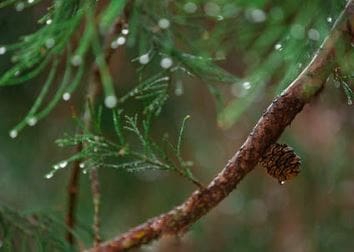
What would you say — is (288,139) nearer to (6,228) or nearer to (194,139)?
(194,139)

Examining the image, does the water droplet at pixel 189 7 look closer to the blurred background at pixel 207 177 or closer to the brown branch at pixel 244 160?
the brown branch at pixel 244 160

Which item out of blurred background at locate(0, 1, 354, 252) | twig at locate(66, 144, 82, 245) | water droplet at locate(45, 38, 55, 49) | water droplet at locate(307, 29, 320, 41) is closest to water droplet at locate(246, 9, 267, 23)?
water droplet at locate(307, 29, 320, 41)

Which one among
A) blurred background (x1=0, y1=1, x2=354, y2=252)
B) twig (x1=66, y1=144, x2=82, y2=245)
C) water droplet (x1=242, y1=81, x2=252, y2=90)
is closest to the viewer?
water droplet (x1=242, y1=81, x2=252, y2=90)

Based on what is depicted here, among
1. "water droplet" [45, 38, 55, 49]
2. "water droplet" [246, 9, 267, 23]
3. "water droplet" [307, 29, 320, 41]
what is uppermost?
"water droplet" [45, 38, 55, 49]

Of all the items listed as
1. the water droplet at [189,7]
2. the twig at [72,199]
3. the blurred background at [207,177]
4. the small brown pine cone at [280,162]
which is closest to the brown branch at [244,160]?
the small brown pine cone at [280,162]

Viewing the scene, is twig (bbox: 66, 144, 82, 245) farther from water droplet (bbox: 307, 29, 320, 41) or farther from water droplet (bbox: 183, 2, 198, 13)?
water droplet (bbox: 307, 29, 320, 41)

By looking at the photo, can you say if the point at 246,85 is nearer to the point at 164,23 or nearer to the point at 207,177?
the point at 164,23
